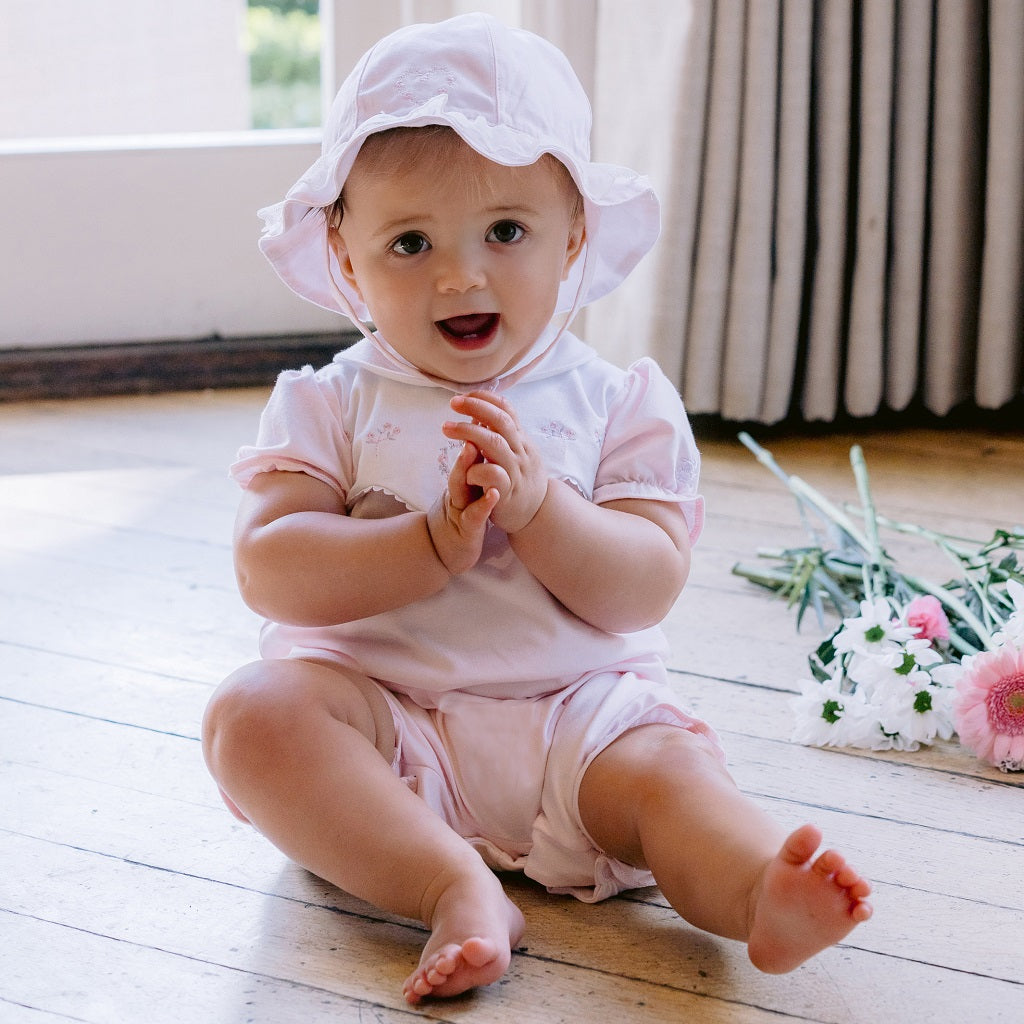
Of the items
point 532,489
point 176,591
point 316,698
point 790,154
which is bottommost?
point 176,591

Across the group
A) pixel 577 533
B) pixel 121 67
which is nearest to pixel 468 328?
pixel 577 533

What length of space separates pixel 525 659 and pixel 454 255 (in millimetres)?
282

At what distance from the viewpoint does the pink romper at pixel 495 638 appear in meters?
0.96

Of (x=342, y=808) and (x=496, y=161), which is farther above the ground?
(x=496, y=161)

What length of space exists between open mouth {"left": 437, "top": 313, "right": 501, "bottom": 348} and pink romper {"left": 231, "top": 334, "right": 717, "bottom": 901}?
6cm

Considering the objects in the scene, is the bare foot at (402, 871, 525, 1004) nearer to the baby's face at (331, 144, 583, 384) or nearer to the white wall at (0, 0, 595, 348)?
the baby's face at (331, 144, 583, 384)

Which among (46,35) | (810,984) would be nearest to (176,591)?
(810,984)

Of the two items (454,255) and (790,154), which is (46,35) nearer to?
(790,154)

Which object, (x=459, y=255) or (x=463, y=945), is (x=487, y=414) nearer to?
(x=459, y=255)

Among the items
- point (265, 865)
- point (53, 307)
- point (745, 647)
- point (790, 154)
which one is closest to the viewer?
point (265, 865)

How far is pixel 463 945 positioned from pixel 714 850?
6.4 inches

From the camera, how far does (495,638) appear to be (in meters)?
0.99

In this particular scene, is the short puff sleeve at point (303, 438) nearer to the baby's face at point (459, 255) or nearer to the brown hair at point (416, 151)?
the baby's face at point (459, 255)

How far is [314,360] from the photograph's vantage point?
86.9 inches
